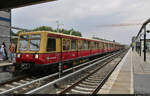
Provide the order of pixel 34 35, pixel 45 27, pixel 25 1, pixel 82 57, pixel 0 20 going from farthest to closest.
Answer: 1. pixel 45 27
2. pixel 0 20
3. pixel 82 57
4. pixel 34 35
5. pixel 25 1

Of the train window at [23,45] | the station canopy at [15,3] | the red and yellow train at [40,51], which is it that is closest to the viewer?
the station canopy at [15,3]

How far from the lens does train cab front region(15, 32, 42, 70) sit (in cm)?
865

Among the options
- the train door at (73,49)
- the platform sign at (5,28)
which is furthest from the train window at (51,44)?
the platform sign at (5,28)

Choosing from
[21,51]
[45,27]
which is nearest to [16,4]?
[21,51]

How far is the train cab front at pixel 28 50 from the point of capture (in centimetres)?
865

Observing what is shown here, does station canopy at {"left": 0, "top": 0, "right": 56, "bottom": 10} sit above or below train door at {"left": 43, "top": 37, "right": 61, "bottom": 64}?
above

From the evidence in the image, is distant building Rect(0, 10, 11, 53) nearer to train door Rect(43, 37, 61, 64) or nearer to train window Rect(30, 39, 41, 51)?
train window Rect(30, 39, 41, 51)

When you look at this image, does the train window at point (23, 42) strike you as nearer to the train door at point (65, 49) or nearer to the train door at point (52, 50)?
the train door at point (52, 50)

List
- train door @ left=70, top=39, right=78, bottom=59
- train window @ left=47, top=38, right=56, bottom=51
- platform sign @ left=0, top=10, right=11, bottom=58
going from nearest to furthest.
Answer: train window @ left=47, top=38, right=56, bottom=51
train door @ left=70, top=39, right=78, bottom=59
platform sign @ left=0, top=10, right=11, bottom=58

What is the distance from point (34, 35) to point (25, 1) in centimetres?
202

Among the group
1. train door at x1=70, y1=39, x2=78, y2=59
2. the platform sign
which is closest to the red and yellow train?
train door at x1=70, y1=39, x2=78, y2=59

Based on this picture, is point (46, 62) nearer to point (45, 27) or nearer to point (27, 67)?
point (27, 67)

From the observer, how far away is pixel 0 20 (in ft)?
49.6

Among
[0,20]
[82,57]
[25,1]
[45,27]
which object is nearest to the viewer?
[25,1]
